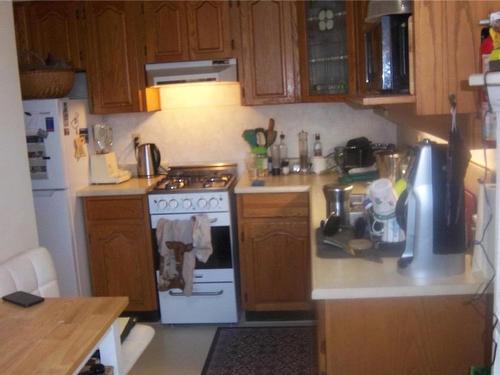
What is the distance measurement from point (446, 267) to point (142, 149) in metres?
2.65

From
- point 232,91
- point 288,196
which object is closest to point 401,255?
point 288,196

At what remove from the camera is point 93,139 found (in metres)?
3.92

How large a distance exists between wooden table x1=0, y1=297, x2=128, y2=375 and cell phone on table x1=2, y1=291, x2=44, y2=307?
0.02m

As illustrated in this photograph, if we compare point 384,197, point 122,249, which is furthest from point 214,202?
point 384,197

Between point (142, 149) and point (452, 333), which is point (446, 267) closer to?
point (452, 333)

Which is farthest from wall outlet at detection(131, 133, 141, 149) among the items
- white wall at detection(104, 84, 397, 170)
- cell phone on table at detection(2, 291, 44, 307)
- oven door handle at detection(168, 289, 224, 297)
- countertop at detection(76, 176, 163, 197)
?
cell phone on table at detection(2, 291, 44, 307)

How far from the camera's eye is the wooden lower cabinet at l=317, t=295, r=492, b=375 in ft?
5.49

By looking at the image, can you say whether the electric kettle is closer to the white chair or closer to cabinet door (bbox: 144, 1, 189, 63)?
cabinet door (bbox: 144, 1, 189, 63)

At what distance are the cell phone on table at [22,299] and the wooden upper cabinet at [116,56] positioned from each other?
206 centimetres

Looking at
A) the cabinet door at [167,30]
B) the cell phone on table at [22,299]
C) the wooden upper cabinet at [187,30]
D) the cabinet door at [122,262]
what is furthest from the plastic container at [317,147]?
the cell phone on table at [22,299]

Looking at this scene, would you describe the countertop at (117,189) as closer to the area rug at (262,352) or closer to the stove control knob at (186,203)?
the stove control knob at (186,203)

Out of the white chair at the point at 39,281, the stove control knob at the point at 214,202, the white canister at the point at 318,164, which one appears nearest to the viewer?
the white chair at the point at 39,281

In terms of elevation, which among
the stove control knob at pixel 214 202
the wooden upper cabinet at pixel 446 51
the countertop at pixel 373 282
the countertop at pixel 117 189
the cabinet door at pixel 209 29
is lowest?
the countertop at pixel 373 282

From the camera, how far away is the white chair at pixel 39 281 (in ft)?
6.61
